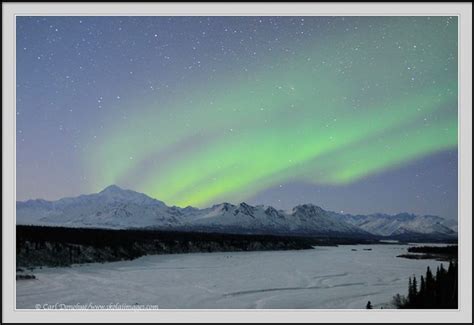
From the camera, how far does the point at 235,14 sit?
354 inches

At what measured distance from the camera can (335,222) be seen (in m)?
176

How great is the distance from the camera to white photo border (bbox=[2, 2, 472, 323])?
8430 millimetres

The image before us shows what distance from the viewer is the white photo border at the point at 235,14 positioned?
27.7 feet

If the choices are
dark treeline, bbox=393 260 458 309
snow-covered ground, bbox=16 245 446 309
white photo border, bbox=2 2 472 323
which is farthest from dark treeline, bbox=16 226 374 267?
dark treeline, bbox=393 260 458 309

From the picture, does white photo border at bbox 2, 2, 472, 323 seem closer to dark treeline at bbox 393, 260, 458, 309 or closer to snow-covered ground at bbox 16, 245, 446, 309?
dark treeline at bbox 393, 260, 458, 309

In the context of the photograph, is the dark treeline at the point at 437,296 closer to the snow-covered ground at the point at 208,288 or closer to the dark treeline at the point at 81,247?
the snow-covered ground at the point at 208,288

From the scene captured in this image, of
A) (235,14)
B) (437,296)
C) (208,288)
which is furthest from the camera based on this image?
(208,288)

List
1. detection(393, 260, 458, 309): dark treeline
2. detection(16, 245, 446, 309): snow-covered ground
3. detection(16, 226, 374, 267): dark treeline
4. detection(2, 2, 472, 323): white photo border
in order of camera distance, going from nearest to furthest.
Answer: detection(2, 2, 472, 323): white photo border → detection(393, 260, 458, 309): dark treeline → detection(16, 245, 446, 309): snow-covered ground → detection(16, 226, 374, 267): dark treeline

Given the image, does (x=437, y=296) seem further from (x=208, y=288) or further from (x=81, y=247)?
(x=81, y=247)

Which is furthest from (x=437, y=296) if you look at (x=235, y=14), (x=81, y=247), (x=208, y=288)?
(x=81, y=247)

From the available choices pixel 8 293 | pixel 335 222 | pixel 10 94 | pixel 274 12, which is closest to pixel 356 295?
pixel 274 12

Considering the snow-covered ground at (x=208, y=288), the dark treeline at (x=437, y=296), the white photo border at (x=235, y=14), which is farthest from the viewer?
the snow-covered ground at (x=208, y=288)

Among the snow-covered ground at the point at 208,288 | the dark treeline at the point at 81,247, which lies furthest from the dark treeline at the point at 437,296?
the dark treeline at the point at 81,247

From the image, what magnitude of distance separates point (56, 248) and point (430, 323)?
1345 cm
